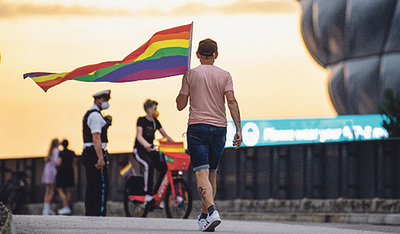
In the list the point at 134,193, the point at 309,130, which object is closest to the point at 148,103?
the point at 134,193

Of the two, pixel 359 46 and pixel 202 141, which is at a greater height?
pixel 359 46

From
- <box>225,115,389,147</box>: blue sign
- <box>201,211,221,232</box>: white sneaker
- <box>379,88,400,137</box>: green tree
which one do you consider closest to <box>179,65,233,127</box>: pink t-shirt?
<box>201,211,221,232</box>: white sneaker

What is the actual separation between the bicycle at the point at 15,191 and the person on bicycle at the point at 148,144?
9632 mm

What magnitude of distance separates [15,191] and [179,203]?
10.1m

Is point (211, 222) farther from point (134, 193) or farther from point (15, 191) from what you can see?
point (15, 191)

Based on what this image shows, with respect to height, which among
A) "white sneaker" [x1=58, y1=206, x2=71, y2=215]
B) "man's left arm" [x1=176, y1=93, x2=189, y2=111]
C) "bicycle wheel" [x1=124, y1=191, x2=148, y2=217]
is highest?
"man's left arm" [x1=176, y1=93, x2=189, y2=111]

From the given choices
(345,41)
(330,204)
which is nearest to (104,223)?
(330,204)

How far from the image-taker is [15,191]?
23.9 metres

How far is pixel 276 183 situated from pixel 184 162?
12.6 feet

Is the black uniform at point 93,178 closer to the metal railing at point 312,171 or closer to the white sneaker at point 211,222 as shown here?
the white sneaker at point 211,222

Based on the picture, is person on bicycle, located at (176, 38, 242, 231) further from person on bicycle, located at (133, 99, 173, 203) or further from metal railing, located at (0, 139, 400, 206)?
metal railing, located at (0, 139, 400, 206)

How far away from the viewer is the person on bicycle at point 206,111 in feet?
29.8

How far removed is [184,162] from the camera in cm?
1492

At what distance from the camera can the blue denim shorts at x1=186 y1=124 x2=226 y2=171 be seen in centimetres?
908
